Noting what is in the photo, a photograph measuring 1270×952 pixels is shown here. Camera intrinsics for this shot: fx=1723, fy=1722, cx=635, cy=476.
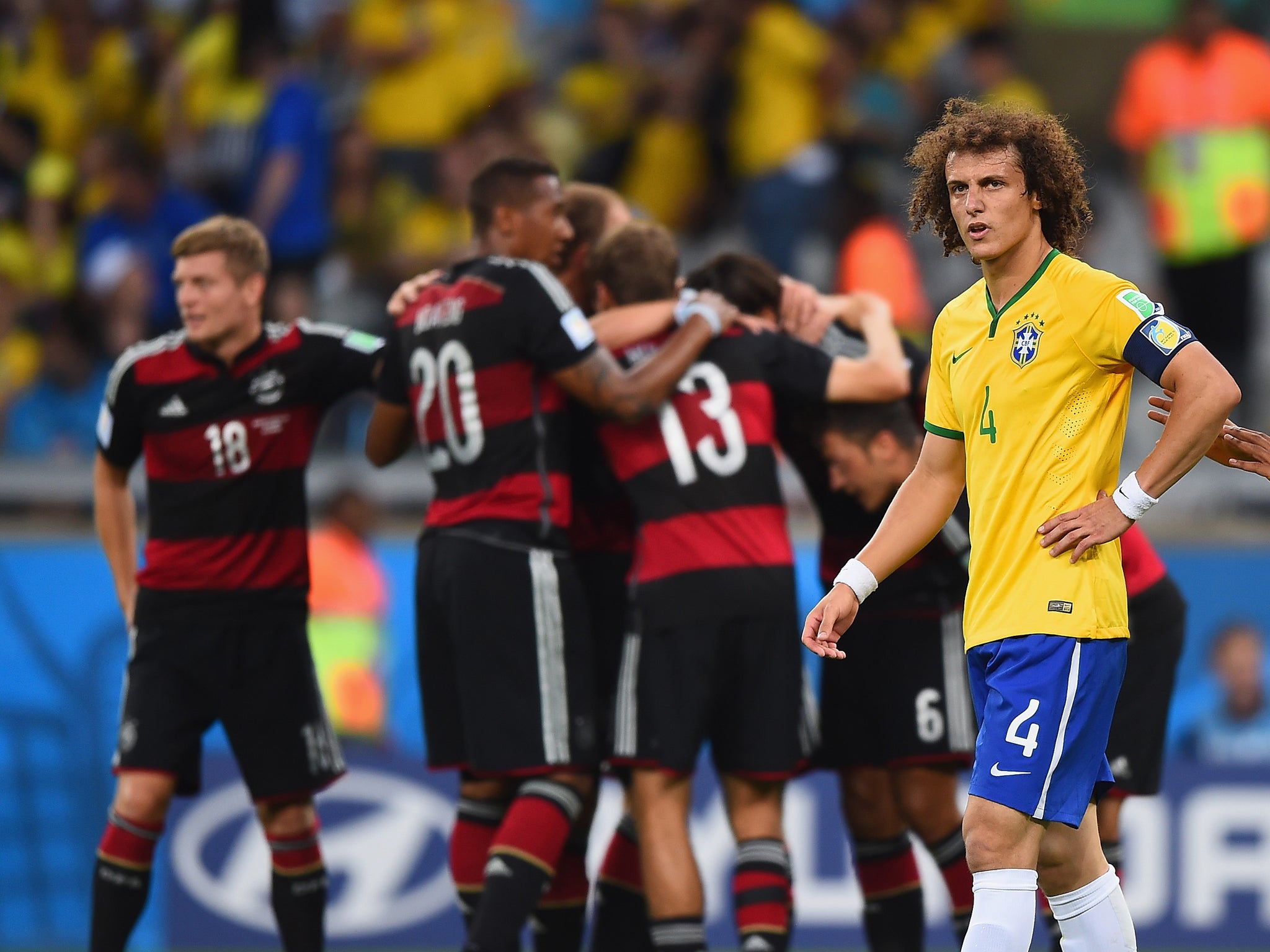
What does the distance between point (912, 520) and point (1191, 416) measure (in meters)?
0.85

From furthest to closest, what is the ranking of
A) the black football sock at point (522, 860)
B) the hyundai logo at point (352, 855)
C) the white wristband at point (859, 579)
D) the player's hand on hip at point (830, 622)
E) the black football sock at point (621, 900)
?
the hyundai logo at point (352, 855), the black football sock at point (621, 900), the black football sock at point (522, 860), the white wristband at point (859, 579), the player's hand on hip at point (830, 622)

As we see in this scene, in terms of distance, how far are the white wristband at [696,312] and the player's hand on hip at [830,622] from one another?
1.57 meters

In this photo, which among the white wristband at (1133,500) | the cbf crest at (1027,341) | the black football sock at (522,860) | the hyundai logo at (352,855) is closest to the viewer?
the white wristband at (1133,500)

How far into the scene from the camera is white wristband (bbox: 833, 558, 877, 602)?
4.58 m

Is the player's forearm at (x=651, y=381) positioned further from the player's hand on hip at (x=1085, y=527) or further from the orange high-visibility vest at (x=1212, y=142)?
the orange high-visibility vest at (x=1212, y=142)

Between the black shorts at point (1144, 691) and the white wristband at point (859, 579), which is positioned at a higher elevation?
the white wristband at point (859, 579)

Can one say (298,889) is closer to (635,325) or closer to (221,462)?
(221,462)

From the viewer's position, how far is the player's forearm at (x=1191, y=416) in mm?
4051

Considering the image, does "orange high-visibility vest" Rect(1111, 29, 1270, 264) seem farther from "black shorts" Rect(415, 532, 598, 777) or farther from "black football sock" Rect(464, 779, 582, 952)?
"black football sock" Rect(464, 779, 582, 952)

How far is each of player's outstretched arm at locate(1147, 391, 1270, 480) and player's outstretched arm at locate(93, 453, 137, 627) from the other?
368 cm

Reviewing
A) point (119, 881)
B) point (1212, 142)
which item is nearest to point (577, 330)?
point (119, 881)

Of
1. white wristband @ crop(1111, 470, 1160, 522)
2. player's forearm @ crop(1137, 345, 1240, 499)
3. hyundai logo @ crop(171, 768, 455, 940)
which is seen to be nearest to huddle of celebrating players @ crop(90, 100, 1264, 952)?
white wristband @ crop(1111, 470, 1160, 522)

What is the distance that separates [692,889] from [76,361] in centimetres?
634

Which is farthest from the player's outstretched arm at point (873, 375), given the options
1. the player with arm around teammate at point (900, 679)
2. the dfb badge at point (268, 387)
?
the dfb badge at point (268, 387)
